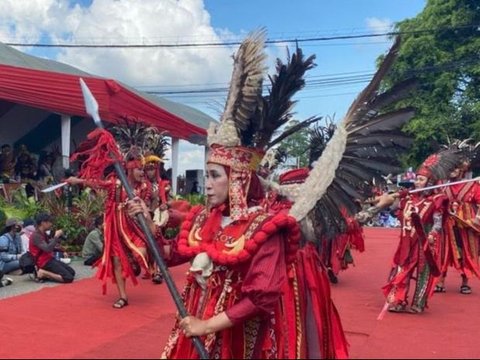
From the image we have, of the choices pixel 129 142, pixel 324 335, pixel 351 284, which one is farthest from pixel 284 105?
pixel 351 284

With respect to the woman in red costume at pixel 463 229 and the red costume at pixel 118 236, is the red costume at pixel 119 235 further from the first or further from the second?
the woman in red costume at pixel 463 229

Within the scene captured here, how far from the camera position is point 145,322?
20.9ft

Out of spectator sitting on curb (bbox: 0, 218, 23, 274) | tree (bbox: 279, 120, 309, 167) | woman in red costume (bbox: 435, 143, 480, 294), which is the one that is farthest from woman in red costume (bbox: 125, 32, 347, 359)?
spectator sitting on curb (bbox: 0, 218, 23, 274)

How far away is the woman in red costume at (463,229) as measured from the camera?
8.09 meters

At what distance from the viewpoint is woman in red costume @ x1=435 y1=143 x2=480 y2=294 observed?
8094 millimetres

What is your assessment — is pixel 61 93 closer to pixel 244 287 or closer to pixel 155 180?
pixel 155 180

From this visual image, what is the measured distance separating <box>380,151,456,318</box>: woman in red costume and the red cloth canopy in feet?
17.9

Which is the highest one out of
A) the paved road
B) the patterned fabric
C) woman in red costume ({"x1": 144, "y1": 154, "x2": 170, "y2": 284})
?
woman in red costume ({"x1": 144, "y1": 154, "x2": 170, "y2": 284})

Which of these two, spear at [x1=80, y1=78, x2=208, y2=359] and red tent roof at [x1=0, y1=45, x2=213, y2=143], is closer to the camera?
spear at [x1=80, y1=78, x2=208, y2=359]

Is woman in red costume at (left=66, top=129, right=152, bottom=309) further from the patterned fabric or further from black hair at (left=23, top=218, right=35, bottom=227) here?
the patterned fabric

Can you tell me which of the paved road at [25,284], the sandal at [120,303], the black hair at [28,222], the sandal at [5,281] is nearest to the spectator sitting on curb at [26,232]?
the black hair at [28,222]

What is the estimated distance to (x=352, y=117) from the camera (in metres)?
3.46

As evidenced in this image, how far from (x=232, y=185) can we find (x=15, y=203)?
9136 millimetres

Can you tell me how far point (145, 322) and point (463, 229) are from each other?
4.12 metres
